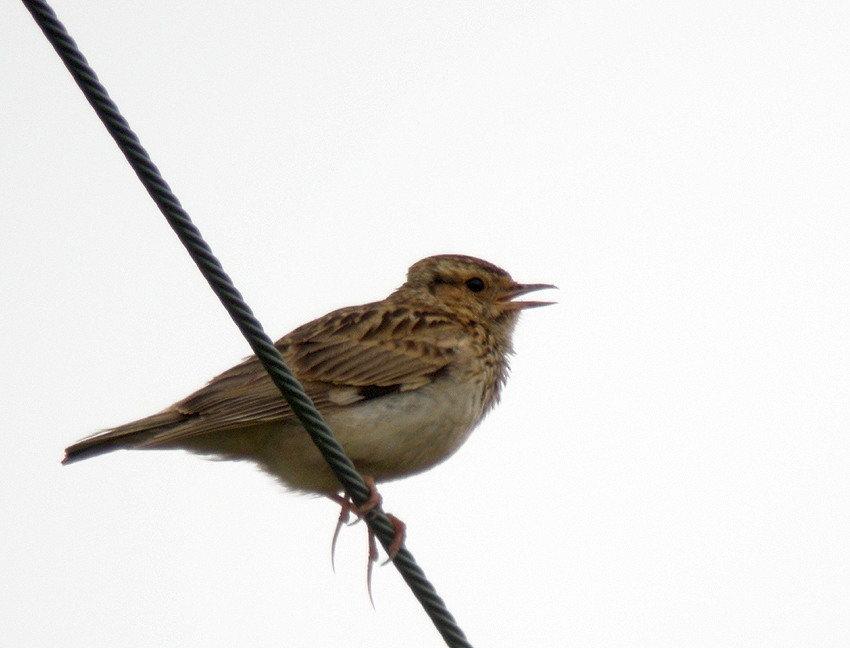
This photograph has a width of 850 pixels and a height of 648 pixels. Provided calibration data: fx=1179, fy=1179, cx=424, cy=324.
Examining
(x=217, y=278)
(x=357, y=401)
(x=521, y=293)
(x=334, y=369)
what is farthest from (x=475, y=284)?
(x=217, y=278)

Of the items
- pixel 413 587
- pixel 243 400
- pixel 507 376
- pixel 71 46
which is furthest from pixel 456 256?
pixel 71 46

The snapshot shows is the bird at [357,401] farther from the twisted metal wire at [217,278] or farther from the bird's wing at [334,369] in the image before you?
the twisted metal wire at [217,278]

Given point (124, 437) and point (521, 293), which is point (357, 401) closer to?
point (124, 437)

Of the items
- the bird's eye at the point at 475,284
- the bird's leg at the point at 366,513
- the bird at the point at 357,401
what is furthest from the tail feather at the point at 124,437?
the bird's eye at the point at 475,284

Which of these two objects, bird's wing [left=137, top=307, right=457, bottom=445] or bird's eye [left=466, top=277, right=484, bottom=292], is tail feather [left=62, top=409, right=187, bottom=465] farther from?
bird's eye [left=466, top=277, right=484, bottom=292]

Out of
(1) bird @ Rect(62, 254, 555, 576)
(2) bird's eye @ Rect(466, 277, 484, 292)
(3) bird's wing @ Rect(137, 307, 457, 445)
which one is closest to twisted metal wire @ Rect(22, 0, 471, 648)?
(1) bird @ Rect(62, 254, 555, 576)

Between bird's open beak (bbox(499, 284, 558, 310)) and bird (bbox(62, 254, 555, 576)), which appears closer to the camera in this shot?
bird (bbox(62, 254, 555, 576))
